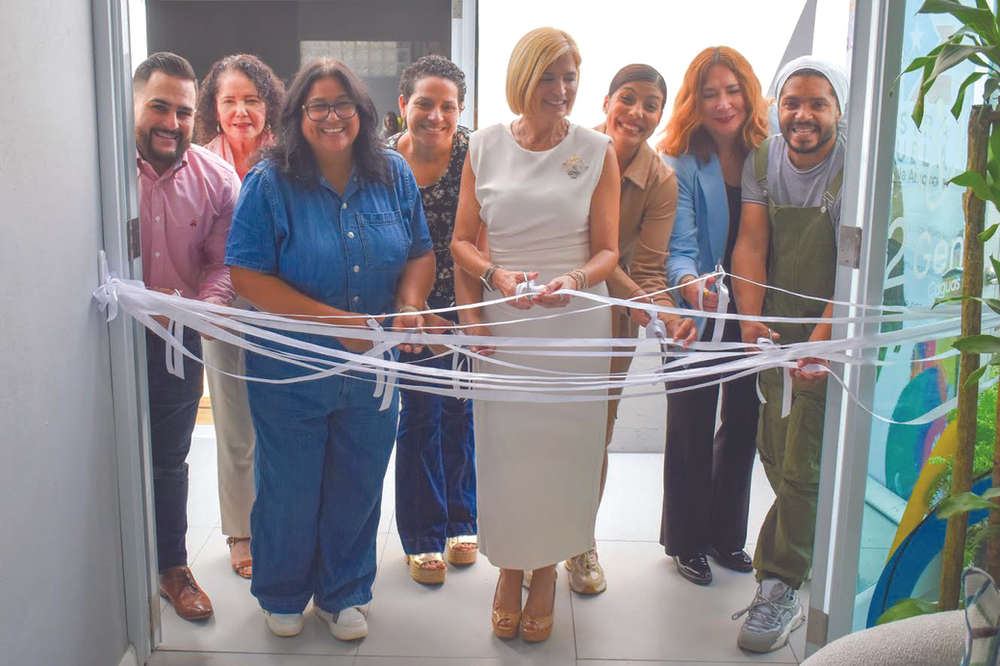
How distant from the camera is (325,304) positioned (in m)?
2.43

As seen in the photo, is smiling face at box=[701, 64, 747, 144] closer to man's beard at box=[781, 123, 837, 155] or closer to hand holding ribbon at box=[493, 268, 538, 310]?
man's beard at box=[781, 123, 837, 155]

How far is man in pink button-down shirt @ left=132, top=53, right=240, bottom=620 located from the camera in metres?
2.52

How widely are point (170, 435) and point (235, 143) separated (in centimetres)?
87

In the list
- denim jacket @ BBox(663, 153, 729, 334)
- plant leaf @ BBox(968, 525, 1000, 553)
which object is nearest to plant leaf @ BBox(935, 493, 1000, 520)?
plant leaf @ BBox(968, 525, 1000, 553)

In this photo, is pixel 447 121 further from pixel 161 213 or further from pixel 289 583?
pixel 289 583

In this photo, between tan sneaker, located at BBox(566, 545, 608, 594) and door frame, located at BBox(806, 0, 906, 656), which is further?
tan sneaker, located at BBox(566, 545, 608, 594)

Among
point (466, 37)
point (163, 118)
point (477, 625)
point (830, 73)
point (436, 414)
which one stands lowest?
point (477, 625)

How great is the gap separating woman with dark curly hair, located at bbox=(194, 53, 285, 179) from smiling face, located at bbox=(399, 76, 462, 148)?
0.40m

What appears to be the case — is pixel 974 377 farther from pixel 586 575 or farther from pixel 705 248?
pixel 586 575

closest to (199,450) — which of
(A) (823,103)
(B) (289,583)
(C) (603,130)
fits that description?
(B) (289,583)

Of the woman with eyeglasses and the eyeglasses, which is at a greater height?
the eyeglasses

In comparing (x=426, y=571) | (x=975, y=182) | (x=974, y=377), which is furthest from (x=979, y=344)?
(x=426, y=571)

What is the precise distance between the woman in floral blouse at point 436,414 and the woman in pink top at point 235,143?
39 cm

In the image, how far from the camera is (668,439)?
2.99m
